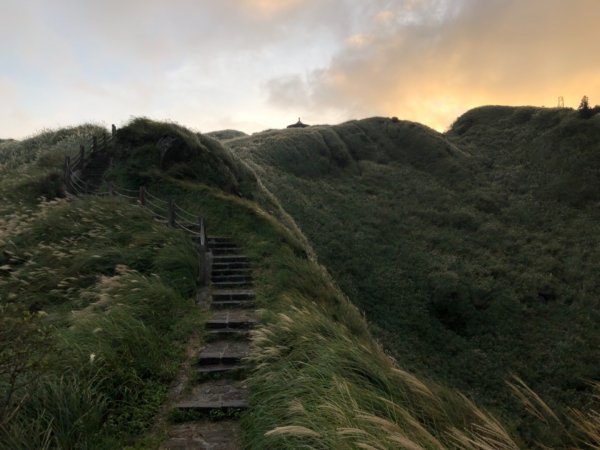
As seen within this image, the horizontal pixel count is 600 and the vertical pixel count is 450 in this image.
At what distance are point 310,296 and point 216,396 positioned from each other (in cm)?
492

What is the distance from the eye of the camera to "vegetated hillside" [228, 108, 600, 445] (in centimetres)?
1733

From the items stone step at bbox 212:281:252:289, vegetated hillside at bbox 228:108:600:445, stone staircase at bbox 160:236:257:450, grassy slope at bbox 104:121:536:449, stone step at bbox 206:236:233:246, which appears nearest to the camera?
grassy slope at bbox 104:121:536:449

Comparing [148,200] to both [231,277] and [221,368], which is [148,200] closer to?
[231,277]

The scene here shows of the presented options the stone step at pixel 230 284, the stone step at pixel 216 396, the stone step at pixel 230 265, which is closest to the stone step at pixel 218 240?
the stone step at pixel 230 265

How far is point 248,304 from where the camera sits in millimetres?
9945

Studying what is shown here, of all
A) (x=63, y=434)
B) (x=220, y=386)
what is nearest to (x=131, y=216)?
(x=220, y=386)

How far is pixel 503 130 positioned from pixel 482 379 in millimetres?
42063

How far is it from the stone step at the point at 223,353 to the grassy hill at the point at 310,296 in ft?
1.90

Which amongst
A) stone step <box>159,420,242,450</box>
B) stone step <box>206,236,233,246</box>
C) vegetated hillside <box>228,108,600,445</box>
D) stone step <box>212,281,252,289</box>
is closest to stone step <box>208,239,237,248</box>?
stone step <box>206,236,233,246</box>

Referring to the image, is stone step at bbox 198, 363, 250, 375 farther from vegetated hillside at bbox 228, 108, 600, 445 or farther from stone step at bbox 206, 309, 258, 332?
vegetated hillside at bbox 228, 108, 600, 445

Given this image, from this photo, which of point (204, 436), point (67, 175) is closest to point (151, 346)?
point (204, 436)

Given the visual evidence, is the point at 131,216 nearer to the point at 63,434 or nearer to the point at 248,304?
the point at 248,304

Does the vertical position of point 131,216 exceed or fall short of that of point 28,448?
it exceeds it

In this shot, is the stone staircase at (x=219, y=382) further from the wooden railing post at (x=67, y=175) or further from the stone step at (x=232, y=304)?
the wooden railing post at (x=67, y=175)
